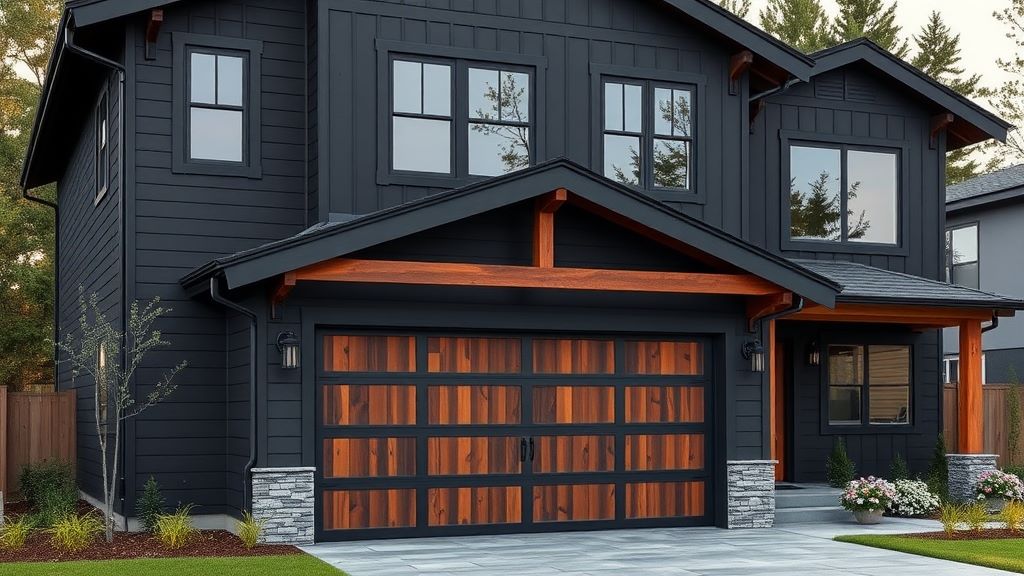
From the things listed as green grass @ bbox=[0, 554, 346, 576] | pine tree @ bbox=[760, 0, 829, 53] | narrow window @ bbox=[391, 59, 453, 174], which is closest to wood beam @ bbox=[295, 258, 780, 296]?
narrow window @ bbox=[391, 59, 453, 174]

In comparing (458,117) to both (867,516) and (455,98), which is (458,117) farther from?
(867,516)

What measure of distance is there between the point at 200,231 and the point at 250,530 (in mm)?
3595

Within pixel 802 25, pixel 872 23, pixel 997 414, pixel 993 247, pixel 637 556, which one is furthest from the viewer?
pixel 872 23

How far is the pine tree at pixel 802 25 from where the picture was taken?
36.7 m

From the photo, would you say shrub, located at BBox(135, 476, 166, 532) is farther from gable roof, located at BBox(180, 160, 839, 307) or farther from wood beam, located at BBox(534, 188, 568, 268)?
wood beam, located at BBox(534, 188, 568, 268)

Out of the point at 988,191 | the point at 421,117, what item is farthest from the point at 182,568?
the point at 988,191

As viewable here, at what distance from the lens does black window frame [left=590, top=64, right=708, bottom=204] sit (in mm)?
14672

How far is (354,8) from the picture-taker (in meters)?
13.6

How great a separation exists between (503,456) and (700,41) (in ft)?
18.6

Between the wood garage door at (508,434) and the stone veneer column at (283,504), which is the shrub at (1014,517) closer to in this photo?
the wood garage door at (508,434)

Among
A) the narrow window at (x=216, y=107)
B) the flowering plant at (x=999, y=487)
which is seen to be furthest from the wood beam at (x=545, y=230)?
the flowering plant at (x=999, y=487)

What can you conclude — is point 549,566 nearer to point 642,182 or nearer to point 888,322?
point 642,182

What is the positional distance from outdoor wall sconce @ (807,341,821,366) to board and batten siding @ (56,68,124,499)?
9.09 meters

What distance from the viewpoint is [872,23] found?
38.6 metres
